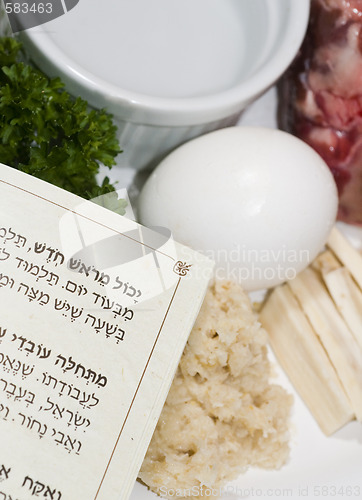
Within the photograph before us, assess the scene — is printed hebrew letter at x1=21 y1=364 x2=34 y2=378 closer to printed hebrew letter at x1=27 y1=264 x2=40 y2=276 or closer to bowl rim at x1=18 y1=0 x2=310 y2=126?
printed hebrew letter at x1=27 y1=264 x2=40 y2=276

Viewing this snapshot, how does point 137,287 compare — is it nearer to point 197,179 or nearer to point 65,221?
point 65,221

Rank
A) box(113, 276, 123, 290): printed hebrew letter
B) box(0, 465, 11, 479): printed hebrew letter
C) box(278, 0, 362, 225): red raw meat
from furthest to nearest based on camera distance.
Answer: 1. box(278, 0, 362, 225): red raw meat
2. box(113, 276, 123, 290): printed hebrew letter
3. box(0, 465, 11, 479): printed hebrew letter

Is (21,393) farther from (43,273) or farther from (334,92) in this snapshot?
(334,92)

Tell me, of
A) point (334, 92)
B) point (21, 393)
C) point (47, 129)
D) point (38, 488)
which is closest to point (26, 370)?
point (21, 393)

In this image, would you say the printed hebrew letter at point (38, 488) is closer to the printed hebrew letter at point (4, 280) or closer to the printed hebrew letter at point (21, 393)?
the printed hebrew letter at point (21, 393)

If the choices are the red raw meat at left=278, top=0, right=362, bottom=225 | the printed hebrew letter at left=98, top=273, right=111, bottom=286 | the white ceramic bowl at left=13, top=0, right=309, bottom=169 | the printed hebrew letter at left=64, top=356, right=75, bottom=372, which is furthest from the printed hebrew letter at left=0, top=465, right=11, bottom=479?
the red raw meat at left=278, top=0, right=362, bottom=225

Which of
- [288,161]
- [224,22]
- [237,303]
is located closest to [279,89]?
[224,22]

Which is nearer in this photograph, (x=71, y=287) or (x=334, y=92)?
(x=71, y=287)
